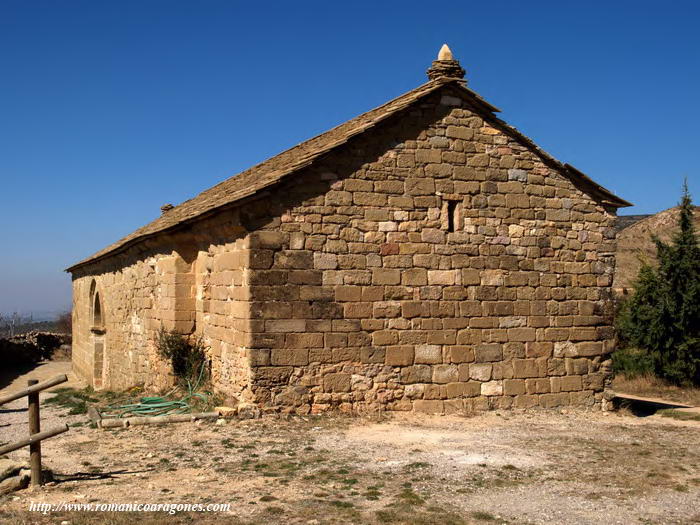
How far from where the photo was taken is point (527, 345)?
1036 centimetres

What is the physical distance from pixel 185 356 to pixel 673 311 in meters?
12.1

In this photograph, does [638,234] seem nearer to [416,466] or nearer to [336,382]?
[336,382]

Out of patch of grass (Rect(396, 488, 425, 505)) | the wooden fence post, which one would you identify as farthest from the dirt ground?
the wooden fence post

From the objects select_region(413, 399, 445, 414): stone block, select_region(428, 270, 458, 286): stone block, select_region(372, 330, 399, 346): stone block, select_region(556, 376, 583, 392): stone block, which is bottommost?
select_region(413, 399, 445, 414): stone block

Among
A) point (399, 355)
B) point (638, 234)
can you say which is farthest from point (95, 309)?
point (638, 234)

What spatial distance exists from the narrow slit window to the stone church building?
1.9 inches

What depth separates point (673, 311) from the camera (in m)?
16.5

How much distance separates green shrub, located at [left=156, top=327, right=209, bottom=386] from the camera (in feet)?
35.4

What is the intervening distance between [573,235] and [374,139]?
3712 mm

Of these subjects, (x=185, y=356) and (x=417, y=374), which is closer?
(x=417, y=374)

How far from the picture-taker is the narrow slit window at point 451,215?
33.4 ft

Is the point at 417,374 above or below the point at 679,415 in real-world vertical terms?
above

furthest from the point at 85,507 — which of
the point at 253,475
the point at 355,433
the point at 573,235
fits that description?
the point at 573,235

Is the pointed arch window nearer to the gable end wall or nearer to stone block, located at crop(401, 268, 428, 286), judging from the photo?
the gable end wall
